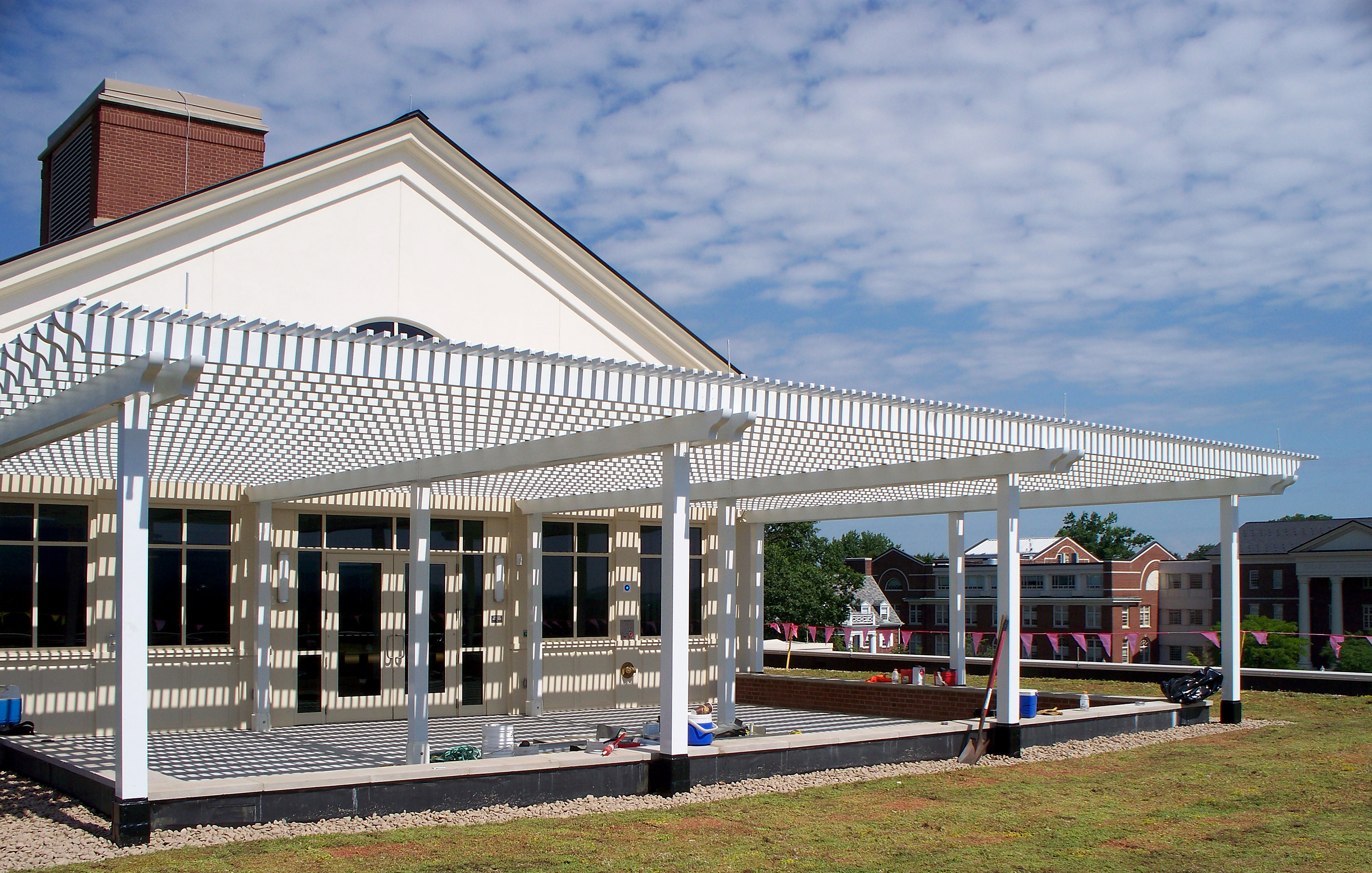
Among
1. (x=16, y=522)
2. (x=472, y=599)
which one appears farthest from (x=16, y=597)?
(x=472, y=599)

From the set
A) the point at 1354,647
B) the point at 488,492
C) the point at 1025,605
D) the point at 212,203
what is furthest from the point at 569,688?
the point at 1025,605

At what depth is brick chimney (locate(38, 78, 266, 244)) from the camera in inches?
706

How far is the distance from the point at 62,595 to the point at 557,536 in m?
6.84

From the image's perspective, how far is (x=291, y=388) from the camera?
826 cm

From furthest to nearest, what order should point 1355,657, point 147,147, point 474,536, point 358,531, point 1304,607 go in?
point 1304,607, point 1355,657, point 147,147, point 474,536, point 358,531

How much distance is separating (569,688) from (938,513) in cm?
627

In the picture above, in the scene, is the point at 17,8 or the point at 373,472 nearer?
the point at 17,8

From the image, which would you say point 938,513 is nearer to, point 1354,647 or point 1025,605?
point 1354,647

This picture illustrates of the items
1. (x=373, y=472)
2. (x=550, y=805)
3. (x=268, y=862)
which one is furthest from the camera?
(x=373, y=472)

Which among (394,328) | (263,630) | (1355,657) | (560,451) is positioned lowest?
(1355,657)

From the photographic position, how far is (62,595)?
14.0 metres

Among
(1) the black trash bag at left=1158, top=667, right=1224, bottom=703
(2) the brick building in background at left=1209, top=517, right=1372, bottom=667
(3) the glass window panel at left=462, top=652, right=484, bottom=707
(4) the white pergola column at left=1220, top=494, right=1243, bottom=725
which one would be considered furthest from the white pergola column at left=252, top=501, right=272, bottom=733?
(2) the brick building in background at left=1209, top=517, right=1372, bottom=667

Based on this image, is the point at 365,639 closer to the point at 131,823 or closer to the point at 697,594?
the point at 697,594

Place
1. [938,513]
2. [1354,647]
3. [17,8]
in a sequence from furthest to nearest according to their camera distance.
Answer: [1354,647] < [938,513] < [17,8]
